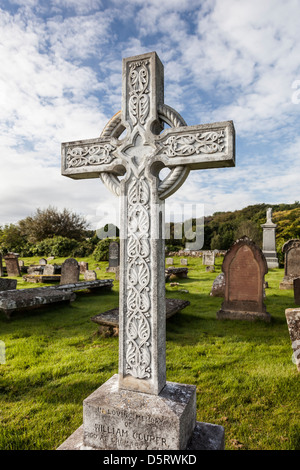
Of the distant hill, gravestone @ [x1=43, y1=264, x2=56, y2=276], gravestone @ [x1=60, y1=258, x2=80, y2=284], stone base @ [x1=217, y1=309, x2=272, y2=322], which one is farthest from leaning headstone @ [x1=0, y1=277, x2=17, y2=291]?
A: the distant hill

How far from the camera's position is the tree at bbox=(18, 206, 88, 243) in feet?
107

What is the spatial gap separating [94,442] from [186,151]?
2425 mm

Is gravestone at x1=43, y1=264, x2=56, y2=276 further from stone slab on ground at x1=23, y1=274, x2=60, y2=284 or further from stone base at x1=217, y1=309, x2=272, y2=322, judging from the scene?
stone base at x1=217, y1=309, x2=272, y2=322

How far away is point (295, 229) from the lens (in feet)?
90.3

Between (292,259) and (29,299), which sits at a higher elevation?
(292,259)

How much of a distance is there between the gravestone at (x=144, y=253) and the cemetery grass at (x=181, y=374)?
686 mm

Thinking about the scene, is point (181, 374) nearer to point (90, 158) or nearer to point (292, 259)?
point (90, 158)

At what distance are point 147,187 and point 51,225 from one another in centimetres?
3305

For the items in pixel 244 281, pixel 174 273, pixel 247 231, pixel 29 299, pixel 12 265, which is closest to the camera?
pixel 244 281

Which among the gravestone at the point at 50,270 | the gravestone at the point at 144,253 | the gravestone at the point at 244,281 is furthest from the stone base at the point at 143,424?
the gravestone at the point at 50,270

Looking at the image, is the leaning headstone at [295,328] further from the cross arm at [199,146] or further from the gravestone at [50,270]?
the gravestone at [50,270]

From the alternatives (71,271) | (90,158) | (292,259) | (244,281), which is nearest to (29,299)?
(71,271)

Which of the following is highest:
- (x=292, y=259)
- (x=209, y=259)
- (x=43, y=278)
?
(x=292, y=259)

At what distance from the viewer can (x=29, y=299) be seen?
23.0 feet
